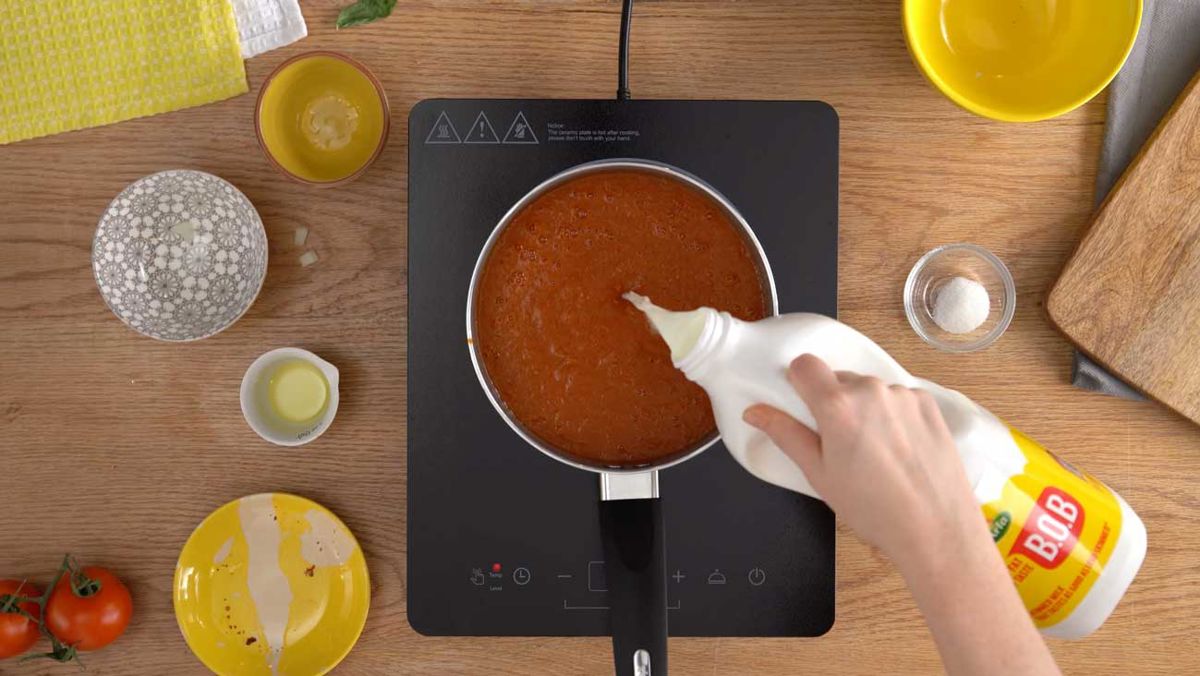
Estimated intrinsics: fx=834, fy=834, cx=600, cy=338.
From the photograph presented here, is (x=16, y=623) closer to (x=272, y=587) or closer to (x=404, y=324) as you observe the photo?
(x=272, y=587)

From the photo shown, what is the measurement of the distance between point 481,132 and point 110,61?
15.8 inches

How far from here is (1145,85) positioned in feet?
2.74

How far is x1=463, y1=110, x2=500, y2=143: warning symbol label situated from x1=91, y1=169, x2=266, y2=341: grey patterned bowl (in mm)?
242

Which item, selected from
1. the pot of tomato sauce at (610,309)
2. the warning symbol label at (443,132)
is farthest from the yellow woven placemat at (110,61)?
the pot of tomato sauce at (610,309)

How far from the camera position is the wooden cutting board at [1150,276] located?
812 mm

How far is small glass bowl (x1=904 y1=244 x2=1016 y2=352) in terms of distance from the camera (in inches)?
33.2

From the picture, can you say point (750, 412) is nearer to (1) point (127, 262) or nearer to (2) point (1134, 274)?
(2) point (1134, 274)

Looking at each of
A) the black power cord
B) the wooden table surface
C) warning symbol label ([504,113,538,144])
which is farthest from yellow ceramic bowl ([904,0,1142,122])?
warning symbol label ([504,113,538,144])

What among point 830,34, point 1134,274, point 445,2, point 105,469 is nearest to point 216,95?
point 445,2

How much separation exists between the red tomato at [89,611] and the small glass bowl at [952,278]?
33.1 inches

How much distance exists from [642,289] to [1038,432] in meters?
0.46

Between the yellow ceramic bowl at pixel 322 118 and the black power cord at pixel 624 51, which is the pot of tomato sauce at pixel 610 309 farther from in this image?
the yellow ceramic bowl at pixel 322 118

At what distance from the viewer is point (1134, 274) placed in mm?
818

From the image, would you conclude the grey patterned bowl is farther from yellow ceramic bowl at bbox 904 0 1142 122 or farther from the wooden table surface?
yellow ceramic bowl at bbox 904 0 1142 122
